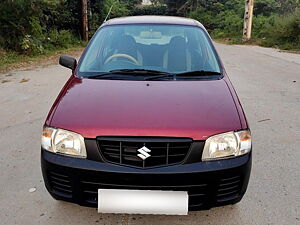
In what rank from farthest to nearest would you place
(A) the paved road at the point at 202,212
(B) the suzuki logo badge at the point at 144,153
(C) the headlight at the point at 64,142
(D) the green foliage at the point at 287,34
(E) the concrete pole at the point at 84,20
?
(E) the concrete pole at the point at 84,20 → (D) the green foliage at the point at 287,34 → (A) the paved road at the point at 202,212 → (C) the headlight at the point at 64,142 → (B) the suzuki logo badge at the point at 144,153

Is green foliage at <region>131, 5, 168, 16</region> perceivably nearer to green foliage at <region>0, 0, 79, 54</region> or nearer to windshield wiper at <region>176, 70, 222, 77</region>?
green foliage at <region>0, 0, 79, 54</region>

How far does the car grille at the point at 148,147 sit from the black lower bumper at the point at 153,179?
4 cm

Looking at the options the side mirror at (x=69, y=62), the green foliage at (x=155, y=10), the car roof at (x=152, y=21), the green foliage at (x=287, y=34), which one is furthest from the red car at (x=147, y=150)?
the green foliage at (x=155, y=10)

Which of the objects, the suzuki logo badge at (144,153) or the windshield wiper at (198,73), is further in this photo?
the windshield wiper at (198,73)

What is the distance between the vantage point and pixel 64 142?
2.16m

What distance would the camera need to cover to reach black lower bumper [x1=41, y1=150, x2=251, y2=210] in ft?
6.64

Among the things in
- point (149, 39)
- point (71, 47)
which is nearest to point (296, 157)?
point (149, 39)

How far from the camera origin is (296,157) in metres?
3.53

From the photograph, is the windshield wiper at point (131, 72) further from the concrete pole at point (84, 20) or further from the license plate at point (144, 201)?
the concrete pole at point (84, 20)

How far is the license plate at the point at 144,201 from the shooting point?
204 cm

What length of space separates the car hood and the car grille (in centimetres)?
4

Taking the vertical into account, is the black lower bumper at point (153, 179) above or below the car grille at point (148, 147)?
below

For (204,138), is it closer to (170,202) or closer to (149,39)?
(170,202)

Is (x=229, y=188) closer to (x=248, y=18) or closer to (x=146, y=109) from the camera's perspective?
(x=146, y=109)
